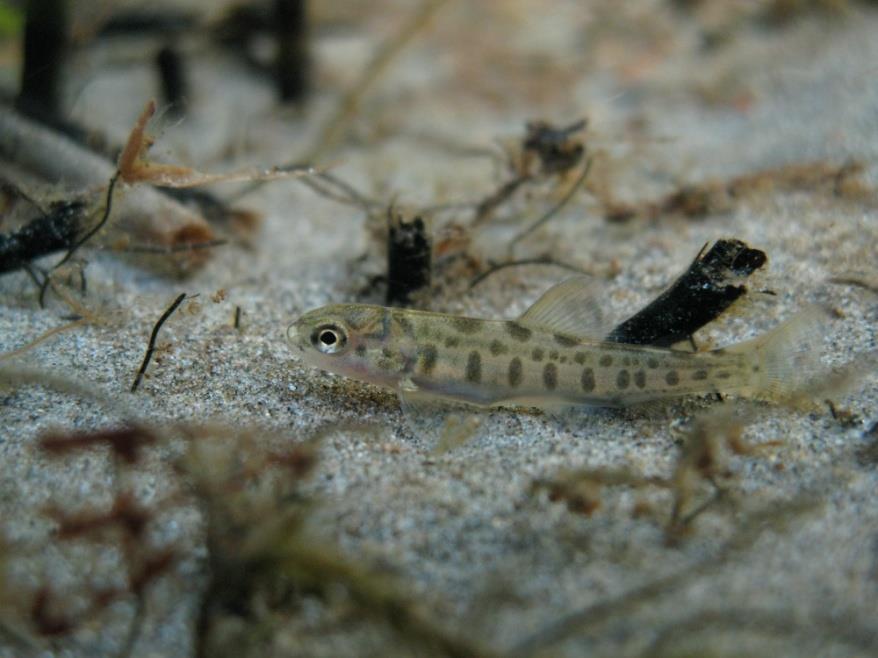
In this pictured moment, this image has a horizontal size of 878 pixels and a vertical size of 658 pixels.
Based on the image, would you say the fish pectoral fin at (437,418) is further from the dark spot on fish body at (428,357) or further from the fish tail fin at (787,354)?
the fish tail fin at (787,354)

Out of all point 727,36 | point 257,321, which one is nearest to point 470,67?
point 727,36

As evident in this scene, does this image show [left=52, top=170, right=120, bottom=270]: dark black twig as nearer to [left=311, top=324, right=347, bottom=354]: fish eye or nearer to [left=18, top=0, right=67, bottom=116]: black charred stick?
[left=311, top=324, right=347, bottom=354]: fish eye

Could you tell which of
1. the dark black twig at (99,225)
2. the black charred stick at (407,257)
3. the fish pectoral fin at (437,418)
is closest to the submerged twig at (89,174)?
the dark black twig at (99,225)

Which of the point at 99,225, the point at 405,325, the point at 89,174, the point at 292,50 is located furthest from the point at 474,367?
the point at 292,50

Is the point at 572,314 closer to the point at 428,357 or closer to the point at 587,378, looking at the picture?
the point at 587,378

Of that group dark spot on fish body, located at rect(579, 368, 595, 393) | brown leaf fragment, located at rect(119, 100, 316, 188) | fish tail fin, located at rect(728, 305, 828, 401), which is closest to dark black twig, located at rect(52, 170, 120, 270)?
brown leaf fragment, located at rect(119, 100, 316, 188)
